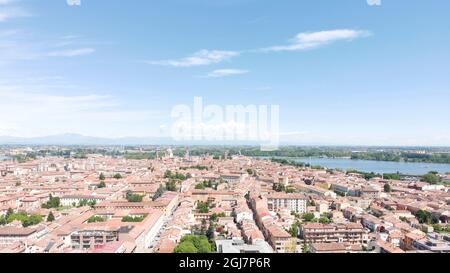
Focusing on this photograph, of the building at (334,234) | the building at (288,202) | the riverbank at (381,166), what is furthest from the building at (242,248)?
the riverbank at (381,166)

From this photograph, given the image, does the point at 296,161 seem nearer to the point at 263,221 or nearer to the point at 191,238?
the point at 263,221

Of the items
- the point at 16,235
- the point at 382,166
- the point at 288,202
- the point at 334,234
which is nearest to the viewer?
the point at 16,235

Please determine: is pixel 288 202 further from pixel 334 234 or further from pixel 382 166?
pixel 382 166

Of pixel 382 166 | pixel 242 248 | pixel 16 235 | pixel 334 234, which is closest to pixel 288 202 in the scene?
pixel 334 234

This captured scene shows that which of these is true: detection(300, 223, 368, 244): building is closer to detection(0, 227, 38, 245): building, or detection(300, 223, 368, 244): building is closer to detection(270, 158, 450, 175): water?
detection(0, 227, 38, 245): building

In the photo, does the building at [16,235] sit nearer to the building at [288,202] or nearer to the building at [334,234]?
the building at [334,234]

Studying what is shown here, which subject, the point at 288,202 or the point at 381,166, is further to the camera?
the point at 381,166

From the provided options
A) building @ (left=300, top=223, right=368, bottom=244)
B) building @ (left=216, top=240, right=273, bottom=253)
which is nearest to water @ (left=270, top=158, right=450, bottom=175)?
building @ (left=300, top=223, right=368, bottom=244)
